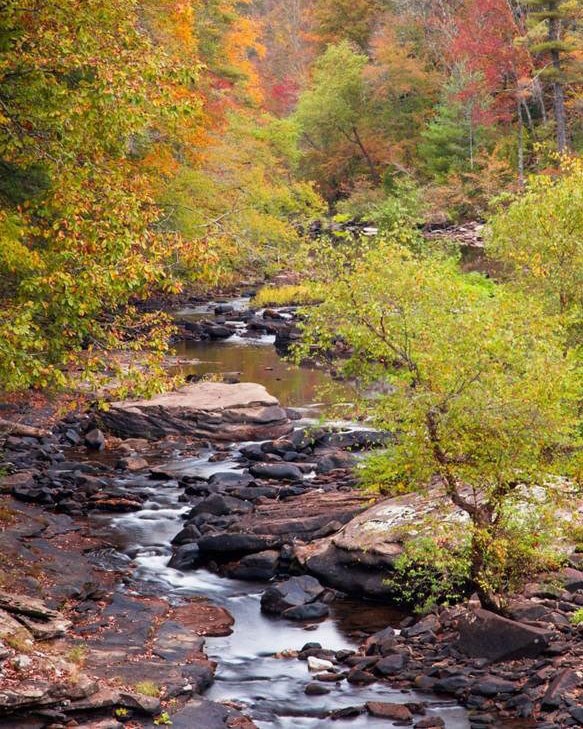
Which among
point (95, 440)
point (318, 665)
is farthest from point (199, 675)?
point (95, 440)

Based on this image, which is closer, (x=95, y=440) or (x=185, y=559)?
(x=185, y=559)

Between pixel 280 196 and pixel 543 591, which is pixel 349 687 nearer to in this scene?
pixel 543 591

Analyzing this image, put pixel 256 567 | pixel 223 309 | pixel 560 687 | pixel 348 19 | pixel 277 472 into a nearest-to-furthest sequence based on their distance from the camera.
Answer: pixel 560 687 → pixel 256 567 → pixel 277 472 → pixel 223 309 → pixel 348 19

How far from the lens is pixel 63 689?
32.7ft

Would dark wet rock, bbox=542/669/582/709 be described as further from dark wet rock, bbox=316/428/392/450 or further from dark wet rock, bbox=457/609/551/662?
dark wet rock, bbox=316/428/392/450

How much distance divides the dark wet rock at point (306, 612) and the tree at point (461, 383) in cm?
242

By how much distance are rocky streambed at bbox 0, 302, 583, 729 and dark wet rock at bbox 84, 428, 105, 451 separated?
0.69 meters

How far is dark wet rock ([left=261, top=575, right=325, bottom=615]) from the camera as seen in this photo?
581 inches

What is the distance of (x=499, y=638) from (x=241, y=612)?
4.26 metres

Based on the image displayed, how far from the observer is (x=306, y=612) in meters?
14.5

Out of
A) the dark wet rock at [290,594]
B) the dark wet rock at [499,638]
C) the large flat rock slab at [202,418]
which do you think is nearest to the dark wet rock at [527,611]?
the dark wet rock at [499,638]

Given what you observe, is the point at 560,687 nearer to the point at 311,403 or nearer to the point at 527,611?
the point at 527,611

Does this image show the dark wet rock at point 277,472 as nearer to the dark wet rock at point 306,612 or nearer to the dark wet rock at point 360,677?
the dark wet rock at point 306,612

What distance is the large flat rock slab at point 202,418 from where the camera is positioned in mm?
25438
